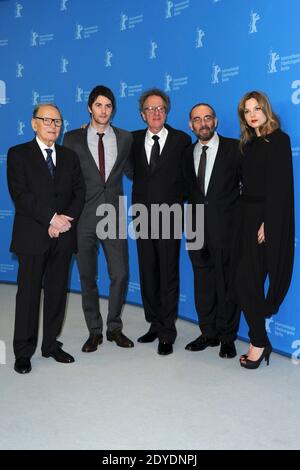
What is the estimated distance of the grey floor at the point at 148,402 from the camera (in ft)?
8.39

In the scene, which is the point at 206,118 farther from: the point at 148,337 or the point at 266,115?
the point at 148,337

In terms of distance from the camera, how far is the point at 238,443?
2516mm

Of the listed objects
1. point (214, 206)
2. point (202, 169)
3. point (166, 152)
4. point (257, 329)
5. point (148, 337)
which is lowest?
point (148, 337)

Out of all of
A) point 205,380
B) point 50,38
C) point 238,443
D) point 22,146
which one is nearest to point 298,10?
point 22,146

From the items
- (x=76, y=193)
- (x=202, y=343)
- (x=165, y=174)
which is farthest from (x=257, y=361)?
(x=76, y=193)

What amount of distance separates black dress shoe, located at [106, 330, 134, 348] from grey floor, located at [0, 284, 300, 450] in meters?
0.05

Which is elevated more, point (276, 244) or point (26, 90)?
point (26, 90)

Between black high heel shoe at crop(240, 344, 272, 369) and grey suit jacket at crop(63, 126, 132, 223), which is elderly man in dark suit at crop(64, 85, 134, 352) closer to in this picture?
grey suit jacket at crop(63, 126, 132, 223)

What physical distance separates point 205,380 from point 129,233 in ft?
7.93

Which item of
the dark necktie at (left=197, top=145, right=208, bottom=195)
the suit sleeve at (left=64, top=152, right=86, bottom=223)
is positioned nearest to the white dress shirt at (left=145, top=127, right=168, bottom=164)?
the dark necktie at (left=197, top=145, right=208, bottom=195)

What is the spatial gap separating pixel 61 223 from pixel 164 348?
48.3 inches

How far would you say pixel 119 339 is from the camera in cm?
404

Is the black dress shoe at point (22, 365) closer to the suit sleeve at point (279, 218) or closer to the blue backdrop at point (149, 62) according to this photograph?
the suit sleeve at point (279, 218)

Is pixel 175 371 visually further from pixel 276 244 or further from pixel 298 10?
pixel 298 10
